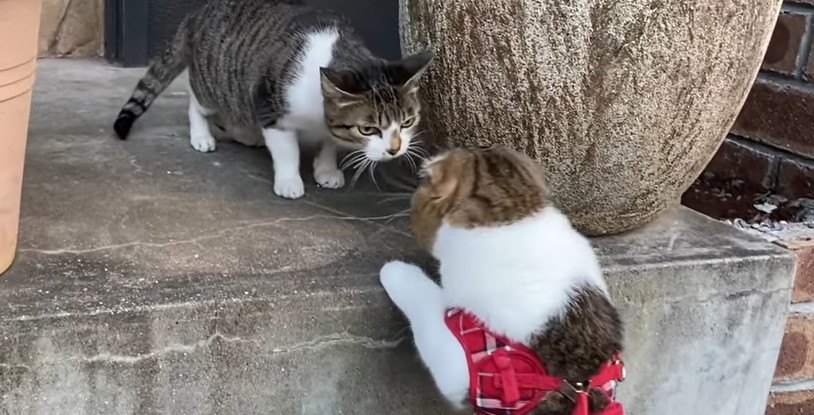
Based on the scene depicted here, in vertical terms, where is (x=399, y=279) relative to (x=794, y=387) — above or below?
above

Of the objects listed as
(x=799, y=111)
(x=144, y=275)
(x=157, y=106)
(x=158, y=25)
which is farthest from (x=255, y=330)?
(x=158, y=25)


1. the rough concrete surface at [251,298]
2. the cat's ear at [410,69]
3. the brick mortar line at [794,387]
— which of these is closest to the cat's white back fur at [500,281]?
the rough concrete surface at [251,298]

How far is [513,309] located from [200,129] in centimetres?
98

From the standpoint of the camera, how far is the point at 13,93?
3.84 ft

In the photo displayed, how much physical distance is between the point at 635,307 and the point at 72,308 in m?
0.84

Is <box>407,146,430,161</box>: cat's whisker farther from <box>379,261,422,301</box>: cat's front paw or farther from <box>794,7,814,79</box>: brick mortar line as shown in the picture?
<box>794,7,814,79</box>: brick mortar line

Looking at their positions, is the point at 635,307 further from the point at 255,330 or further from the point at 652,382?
the point at 255,330

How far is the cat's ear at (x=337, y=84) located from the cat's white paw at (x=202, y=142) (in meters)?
0.42

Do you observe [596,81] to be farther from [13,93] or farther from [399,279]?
[13,93]

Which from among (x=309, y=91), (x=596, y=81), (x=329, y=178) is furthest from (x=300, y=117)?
(x=596, y=81)

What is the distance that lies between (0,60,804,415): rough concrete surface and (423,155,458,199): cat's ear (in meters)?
0.17

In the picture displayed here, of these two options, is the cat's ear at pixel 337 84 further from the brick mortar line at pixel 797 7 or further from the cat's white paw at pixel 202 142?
the brick mortar line at pixel 797 7

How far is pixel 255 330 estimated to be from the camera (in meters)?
1.29

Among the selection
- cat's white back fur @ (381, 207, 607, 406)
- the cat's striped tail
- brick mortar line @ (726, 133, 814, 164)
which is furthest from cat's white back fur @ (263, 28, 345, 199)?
brick mortar line @ (726, 133, 814, 164)
